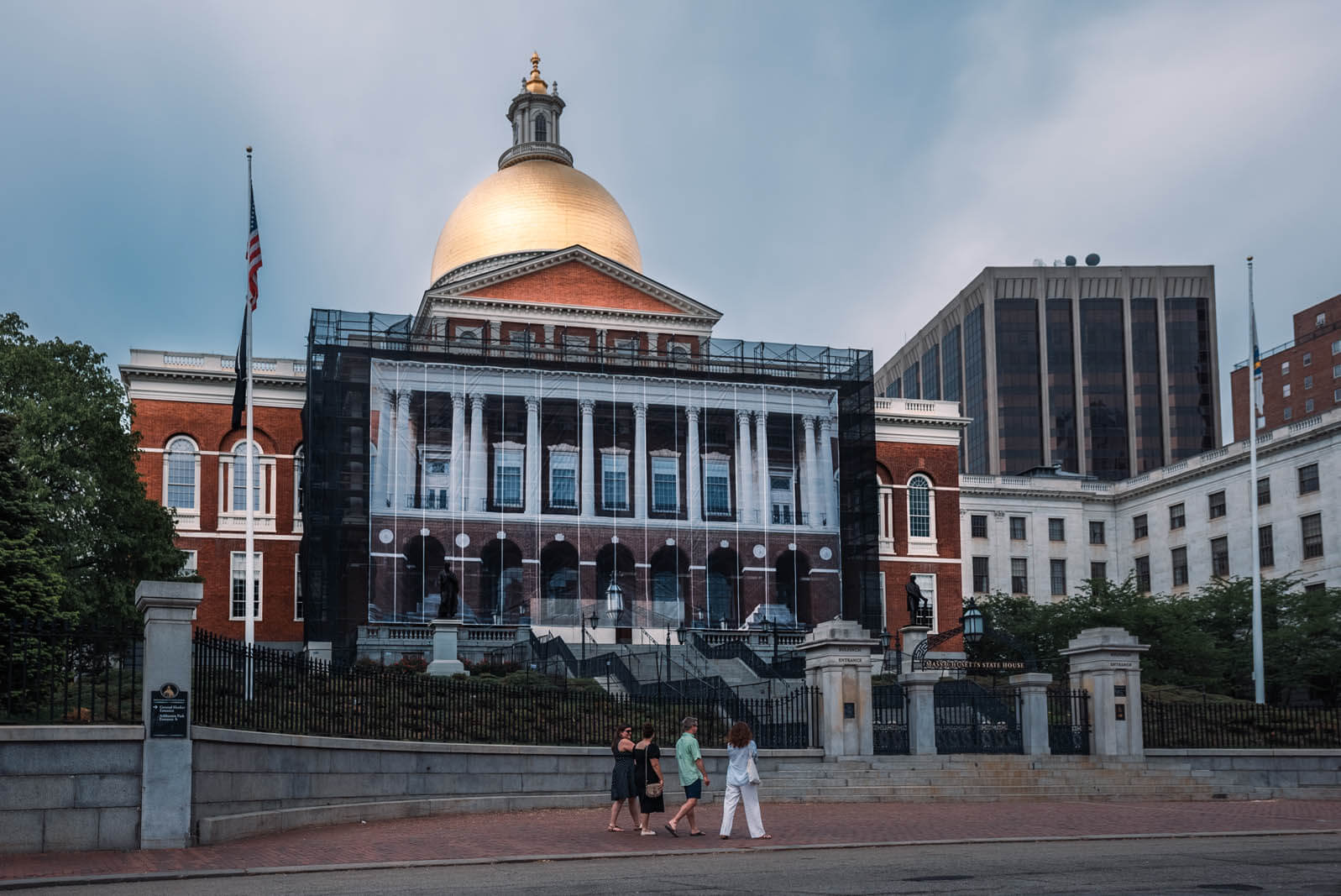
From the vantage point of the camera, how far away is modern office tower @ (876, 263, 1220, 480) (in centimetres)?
13800

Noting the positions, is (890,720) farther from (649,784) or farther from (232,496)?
(232,496)

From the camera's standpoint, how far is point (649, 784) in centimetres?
2077

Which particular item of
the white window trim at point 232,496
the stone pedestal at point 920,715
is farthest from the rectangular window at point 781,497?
the stone pedestal at point 920,715

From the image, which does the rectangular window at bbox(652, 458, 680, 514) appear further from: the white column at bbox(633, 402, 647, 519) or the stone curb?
the stone curb

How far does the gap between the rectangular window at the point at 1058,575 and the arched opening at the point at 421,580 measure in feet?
130

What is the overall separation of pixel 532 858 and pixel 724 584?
4560cm

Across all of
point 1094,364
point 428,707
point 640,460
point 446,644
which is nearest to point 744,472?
point 640,460

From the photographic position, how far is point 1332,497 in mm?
67875

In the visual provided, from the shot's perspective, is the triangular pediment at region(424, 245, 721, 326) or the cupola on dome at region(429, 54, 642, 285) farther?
the cupola on dome at region(429, 54, 642, 285)

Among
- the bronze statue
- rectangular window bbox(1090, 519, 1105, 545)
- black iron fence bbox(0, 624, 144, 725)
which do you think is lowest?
black iron fence bbox(0, 624, 144, 725)

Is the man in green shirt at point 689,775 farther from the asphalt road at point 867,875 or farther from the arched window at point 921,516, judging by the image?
the arched window at point 921,516

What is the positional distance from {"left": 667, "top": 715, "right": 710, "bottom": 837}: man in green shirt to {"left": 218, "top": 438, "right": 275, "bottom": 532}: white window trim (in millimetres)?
43933

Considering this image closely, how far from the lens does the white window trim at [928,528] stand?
233 feet

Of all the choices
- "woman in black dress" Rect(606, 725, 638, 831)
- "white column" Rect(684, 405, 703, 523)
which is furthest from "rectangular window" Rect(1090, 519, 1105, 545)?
"woman in black dress" Rect(606, 725, 638, 831)
